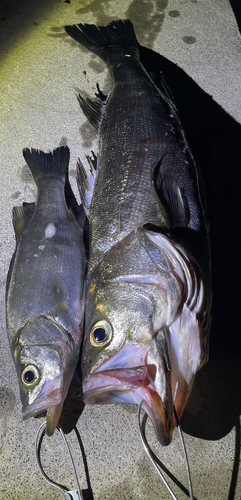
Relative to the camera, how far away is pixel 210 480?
6.34 feet

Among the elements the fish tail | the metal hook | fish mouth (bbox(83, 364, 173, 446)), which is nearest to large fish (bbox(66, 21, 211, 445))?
fish mouth (bbox(83, 364, 173, 446))

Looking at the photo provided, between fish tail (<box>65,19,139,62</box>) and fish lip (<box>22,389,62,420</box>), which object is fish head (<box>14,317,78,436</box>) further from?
fish tail (<box>65,19,139,62</box>)

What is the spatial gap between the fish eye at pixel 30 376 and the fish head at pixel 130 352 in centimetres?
33

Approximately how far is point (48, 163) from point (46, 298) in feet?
3.64

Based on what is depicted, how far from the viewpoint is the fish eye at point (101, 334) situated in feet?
5.32

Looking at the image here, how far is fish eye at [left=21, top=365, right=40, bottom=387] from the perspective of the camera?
1832mm

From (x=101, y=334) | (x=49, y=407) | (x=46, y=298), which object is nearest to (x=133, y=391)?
(x=101, y=334)

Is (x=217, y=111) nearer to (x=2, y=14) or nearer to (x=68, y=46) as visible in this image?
(x=68, y=46)

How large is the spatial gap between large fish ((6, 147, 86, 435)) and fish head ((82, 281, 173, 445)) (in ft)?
0.83

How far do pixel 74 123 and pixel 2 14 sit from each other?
1.86 meters

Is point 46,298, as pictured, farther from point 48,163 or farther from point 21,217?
point 48,163

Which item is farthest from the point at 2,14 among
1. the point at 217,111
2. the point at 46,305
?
the point at 46,305

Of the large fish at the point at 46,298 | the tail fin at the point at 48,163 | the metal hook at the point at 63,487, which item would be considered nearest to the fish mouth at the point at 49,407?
the large fish at the point at 46,298

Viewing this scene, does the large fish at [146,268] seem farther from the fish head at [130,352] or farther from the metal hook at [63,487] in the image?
the metal hook at [63,487]
